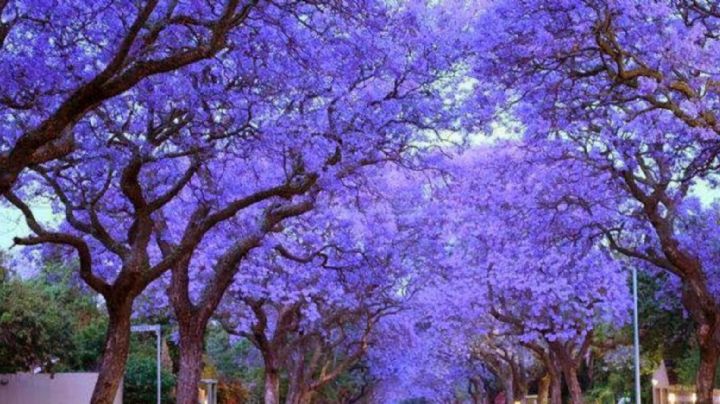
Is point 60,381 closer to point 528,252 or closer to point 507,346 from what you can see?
point 528,252

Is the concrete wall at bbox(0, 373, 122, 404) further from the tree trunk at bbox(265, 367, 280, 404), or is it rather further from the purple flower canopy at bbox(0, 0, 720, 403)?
the tree trunk at bbox(265, 367, 280, 404)

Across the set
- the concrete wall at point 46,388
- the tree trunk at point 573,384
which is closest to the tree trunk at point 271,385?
the concrete wall at point 46,388

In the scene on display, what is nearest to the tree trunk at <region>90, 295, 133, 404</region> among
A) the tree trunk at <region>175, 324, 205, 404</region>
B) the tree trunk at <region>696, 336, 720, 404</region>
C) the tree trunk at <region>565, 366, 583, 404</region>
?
the tree trunk at <region>175, 324, 205, 404</region>

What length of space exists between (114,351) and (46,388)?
1247 centimetres

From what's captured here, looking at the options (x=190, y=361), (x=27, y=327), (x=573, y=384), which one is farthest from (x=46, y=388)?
(x=573, y=384)

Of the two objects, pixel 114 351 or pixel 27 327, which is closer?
pixel 114 351

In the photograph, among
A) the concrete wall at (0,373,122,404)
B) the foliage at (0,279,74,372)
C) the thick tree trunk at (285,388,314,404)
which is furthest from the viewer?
the thick tree trunk at (285,388,314,404)

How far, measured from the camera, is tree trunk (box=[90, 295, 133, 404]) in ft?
48.2

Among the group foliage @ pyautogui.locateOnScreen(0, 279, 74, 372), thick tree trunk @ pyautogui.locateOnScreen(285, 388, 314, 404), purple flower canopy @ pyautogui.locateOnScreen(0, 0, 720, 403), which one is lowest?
thick tree trunk @ pyautogui.locateOnScreen(285, 388, 314, 404)

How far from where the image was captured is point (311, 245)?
25.0 m

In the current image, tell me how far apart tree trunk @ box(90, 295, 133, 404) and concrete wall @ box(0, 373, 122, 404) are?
10.3 metres

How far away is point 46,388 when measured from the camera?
26406mm

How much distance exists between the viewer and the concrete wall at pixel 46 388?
2442cm

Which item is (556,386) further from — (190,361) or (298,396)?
(190,361)
